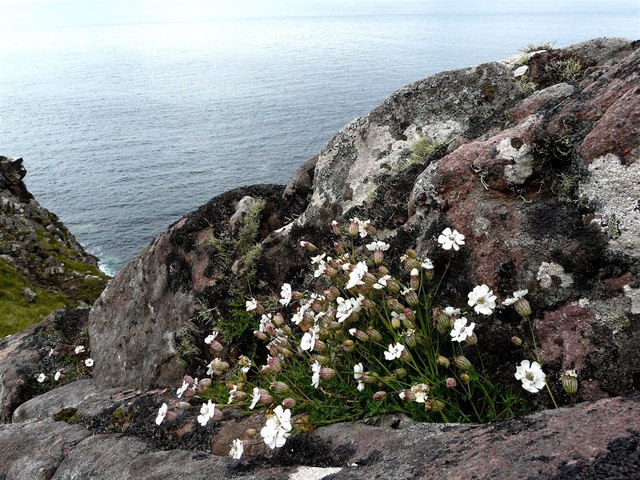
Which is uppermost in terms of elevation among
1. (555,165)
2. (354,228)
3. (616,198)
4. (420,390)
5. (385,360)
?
(555,165)

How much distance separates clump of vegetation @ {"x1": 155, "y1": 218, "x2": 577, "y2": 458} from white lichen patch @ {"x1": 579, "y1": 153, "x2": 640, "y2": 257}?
98 cm

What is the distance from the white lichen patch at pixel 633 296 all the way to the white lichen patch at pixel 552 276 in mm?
467

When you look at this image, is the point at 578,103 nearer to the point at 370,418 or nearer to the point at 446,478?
the point at 370,418

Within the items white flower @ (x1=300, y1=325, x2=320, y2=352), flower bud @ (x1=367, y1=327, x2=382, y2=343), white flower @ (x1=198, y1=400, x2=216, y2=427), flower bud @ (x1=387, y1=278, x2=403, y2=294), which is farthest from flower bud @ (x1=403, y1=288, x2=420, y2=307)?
white flower @ (x1=198, y1=400, x2=216, y2=427)

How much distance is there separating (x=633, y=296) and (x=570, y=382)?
3.12ft

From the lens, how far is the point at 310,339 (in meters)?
5.45

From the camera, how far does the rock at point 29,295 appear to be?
3620 centimetres

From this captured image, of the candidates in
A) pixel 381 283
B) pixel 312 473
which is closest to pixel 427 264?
pixel 381 283

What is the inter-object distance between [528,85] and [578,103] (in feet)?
10.5

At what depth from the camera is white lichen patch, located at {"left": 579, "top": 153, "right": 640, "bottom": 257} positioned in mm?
4543

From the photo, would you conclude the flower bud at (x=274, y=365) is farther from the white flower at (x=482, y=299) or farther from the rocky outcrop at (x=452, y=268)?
the white flower at (x=482, y=299)

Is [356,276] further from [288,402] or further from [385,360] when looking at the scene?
[288,402]

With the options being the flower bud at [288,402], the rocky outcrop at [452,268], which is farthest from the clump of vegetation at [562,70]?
the flower bud at [288,402]

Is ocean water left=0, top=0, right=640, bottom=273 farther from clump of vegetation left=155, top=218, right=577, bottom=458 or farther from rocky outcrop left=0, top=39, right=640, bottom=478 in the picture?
clump of vegetation left=155, top=218, right=577, bottom=458
